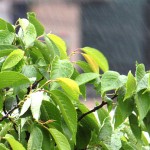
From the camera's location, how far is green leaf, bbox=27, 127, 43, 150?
4.74 ft

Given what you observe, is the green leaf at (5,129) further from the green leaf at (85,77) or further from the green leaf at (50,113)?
the green leaf at (85,77)

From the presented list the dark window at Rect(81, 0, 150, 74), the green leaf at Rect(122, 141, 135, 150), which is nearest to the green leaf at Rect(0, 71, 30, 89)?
the green leaf at Rect(122, 141, 135, 150)

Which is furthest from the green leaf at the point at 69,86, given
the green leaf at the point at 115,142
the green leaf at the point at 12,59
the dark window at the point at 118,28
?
the dark window at the point at 118,28

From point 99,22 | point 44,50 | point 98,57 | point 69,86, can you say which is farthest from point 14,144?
point 99,22

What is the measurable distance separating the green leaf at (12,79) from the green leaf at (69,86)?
71mm

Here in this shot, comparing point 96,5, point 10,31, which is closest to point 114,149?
point 10,31

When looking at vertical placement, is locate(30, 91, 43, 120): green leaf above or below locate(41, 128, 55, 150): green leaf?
above

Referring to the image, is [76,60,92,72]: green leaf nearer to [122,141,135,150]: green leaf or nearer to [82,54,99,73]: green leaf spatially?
[82,54,99,73]: green leaf

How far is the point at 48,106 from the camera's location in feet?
5.03

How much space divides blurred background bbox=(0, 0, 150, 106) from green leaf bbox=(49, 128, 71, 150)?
19.1 feet

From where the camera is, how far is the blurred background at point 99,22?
7.50 meters

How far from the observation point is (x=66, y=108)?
4.87 ft

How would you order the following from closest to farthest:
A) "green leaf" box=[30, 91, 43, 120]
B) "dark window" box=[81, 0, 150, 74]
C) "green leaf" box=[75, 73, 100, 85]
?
"green leaf" box=[30, 91, 43, 120]
"green leaf" box=[75, 73, 100, 85]
"dark window" box=[81, 0, 150, 74]

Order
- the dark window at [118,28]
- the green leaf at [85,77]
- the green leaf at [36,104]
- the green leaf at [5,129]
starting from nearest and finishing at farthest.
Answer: the green leaf at [36,104] → the green leaf at [5,129] → the green leaf at [85,77] → the dark window at [118,28]
